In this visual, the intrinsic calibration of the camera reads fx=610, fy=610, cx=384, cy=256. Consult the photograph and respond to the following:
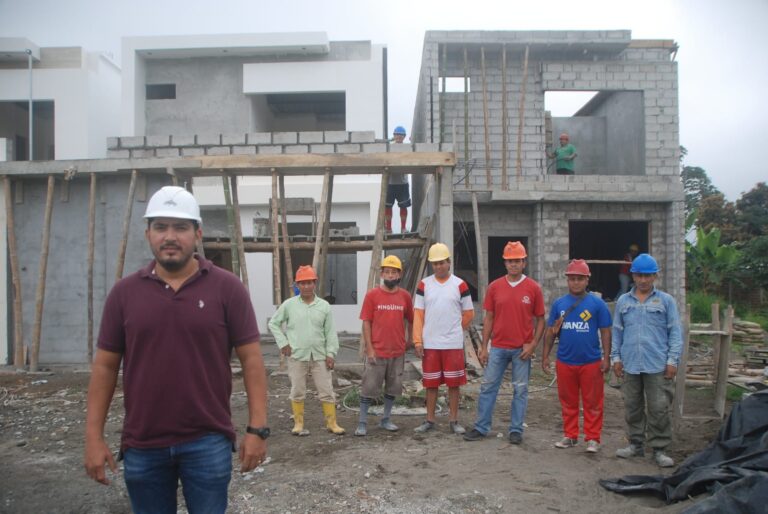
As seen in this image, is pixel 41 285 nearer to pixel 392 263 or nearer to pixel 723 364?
pixel 392 263

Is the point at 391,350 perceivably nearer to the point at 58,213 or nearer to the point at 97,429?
the point at 97,429

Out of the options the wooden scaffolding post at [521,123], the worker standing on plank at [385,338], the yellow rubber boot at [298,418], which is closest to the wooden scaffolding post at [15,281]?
the yellow rubber boot at [298,418]

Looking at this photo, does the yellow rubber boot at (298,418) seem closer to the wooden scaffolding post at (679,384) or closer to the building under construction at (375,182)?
the building under construction at (375,182)

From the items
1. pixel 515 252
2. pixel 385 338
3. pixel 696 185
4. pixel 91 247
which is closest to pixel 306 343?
pixel 385 338

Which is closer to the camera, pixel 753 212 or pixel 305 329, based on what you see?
pixel 305 329

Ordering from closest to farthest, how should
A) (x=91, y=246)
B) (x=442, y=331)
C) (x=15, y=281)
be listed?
(x=442, y=331)
(x=91, y=246)
(x=15, y=281)

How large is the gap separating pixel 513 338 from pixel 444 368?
75cm

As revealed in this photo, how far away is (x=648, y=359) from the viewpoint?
5164 mm

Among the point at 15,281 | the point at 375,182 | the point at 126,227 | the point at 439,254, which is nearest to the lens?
the point at 439,254

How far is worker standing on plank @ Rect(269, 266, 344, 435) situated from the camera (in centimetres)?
607

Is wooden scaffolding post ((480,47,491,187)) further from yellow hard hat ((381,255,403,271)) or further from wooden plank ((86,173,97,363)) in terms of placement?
wooden plank ((86,173,97,363))

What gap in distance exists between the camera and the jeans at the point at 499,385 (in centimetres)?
575

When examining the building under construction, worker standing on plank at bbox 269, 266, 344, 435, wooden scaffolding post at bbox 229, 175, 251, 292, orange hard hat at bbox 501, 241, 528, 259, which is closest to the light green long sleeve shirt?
worker standing on plank at bbox 269, 266, 344, 435

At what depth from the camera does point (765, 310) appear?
1891cm
